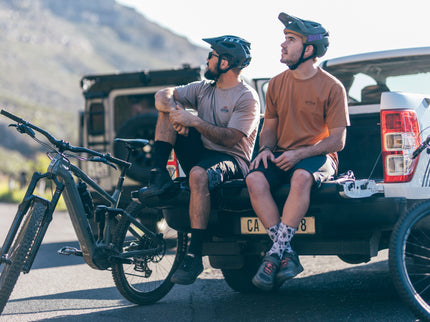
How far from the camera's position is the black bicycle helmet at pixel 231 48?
525 centimetres

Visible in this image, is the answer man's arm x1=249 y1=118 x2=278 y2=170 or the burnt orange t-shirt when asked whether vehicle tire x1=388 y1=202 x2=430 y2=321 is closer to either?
the burnt orange t-shirt

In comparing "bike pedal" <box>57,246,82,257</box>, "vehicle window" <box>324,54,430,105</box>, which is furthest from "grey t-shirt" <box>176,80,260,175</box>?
"vehicle window" <box>324,54,430,105</box>

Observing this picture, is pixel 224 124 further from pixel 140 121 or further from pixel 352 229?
pixel 140 121

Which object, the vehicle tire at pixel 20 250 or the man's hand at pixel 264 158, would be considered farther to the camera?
the man's hand at pixel 264 158

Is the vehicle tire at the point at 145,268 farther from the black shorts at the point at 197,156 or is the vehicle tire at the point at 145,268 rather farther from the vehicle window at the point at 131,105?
the vehicle window at the point at 131,105

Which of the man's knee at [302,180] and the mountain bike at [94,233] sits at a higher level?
the man's knee at [302,180]

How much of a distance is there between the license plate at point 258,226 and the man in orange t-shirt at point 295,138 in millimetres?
186

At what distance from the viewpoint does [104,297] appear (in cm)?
592

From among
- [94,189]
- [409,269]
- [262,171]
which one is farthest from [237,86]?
[409,269]

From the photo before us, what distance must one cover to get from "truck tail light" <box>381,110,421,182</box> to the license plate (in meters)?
0.57

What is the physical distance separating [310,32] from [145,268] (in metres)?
2.14

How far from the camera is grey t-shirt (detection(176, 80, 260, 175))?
16.9 ft

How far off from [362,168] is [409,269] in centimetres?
185

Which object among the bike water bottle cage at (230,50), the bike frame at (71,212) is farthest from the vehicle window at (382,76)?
the bike frame at (71,212)
